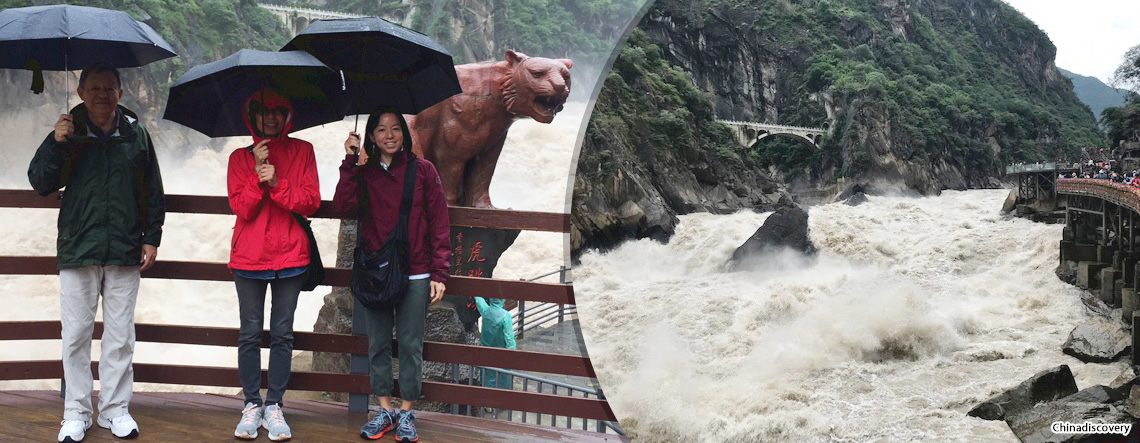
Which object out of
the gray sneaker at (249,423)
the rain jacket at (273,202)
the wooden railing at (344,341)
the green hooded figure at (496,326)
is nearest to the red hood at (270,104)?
the rain jacket at (273,202)

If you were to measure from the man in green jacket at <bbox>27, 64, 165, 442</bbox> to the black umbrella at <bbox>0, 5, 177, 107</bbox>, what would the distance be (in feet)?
0.44

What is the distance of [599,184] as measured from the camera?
1.59 metres

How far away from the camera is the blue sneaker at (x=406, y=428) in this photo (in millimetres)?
2562

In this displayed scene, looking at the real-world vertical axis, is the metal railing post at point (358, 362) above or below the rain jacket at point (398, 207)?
below

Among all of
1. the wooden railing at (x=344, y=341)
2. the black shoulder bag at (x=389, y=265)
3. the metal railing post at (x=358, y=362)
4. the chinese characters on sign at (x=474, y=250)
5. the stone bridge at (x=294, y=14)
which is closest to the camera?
the black shoulder bag at (x=389, y=265)

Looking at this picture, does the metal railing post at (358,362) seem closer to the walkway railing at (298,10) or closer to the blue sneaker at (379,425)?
the blue sneaker at (379,425)

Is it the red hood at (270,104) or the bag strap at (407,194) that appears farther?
the red hood at (270,104)

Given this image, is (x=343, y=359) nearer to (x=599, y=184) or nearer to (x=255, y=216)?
(x=255, y=216)

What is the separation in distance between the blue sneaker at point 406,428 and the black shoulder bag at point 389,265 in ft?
1.30

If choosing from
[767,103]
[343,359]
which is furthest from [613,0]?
[767,103]

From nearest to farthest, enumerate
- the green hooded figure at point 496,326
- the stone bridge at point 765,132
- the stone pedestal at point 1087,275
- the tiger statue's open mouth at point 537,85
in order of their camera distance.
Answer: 1. the stone pedestal at point 1087,275
2. the stone bridge at point 765,132
3. the green hooded figure at point 496,326
4. the tiger statue's open mouth at point 537,85

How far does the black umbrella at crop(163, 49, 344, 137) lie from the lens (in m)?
2.52

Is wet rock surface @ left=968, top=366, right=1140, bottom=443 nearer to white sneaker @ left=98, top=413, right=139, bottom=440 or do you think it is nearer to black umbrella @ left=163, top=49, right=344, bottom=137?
black umbrella @ left=163, top=49, right=344, bottom=137
